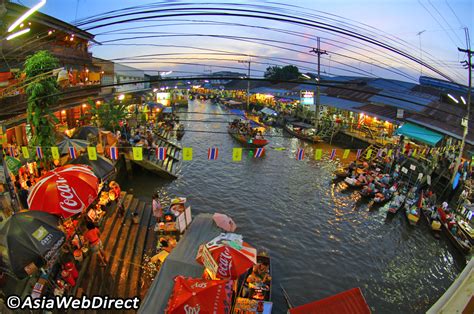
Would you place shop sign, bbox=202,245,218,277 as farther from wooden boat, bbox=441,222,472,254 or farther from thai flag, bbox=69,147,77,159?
wooden boat, bbox=441,222,472,254

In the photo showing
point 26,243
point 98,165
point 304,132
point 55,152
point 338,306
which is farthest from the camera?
point 304,132

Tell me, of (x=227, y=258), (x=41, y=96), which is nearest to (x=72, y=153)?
(x=41, y=96)

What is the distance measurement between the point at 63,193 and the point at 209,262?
16.8 feet

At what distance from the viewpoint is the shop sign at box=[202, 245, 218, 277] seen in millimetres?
8312

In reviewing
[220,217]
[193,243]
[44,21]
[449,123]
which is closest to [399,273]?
[220,217]

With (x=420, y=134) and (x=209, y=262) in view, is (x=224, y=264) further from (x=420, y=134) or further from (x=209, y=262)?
(x=420, y=134)

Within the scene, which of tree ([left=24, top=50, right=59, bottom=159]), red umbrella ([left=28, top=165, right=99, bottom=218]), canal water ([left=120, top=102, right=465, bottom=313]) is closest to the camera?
red umbrella ([left=28, top=165, right=99, bottom=218])

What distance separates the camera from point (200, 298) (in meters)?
6.81

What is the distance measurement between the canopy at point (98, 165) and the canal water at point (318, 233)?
479cm

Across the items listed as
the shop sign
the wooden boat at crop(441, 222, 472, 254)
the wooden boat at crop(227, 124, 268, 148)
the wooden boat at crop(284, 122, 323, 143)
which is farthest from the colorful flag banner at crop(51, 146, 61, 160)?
the wooden boat at crop(284, 122, 323, 143)

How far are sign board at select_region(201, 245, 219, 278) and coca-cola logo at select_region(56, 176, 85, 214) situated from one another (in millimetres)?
4224

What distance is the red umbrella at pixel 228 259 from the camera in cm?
847

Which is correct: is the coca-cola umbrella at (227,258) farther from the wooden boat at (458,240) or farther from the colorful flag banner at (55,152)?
the wooden boat at (458,240)

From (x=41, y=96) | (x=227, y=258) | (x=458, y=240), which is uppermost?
(x=41, y=96)
